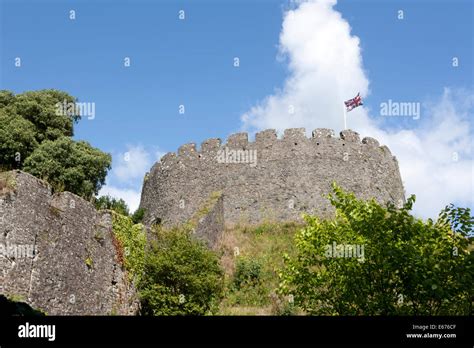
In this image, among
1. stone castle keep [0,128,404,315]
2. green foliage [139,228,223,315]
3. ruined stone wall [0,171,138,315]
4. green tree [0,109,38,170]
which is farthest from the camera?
stone castle keep [0,128,404,315]

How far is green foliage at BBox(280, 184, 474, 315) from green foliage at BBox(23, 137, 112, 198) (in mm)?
19435

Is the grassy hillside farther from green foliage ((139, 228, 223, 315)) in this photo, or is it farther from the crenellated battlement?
the crenellated battlement

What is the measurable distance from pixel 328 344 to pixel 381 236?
1002cm

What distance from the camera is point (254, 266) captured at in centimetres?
3047

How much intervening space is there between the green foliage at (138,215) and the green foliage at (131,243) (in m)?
17.4

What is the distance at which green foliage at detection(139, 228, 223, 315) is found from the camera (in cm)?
2297

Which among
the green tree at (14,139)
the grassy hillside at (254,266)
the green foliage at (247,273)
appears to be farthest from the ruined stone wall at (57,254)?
the green tree at (14,139)

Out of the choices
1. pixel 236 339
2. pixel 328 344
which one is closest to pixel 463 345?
pixel 328 344

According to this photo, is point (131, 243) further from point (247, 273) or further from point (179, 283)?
point (247, 273)

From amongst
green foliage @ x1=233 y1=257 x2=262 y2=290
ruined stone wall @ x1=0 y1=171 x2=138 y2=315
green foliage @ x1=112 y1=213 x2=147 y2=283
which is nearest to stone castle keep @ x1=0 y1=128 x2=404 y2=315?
green foliage @ x1=233 y1=257 x2=262 y2=290

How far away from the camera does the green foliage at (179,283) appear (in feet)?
75.4

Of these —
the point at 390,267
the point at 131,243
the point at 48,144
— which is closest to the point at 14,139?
the point at 48,144

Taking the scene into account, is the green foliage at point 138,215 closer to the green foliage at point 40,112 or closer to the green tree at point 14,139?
the green foliage at point 40,112

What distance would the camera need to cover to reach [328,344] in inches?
255
